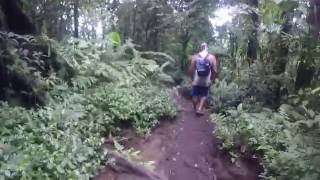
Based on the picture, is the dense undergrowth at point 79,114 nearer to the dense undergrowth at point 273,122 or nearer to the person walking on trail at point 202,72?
the person walking on trail at point 202,72

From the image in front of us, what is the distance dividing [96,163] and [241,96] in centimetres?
613

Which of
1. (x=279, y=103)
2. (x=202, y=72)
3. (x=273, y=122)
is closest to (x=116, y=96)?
(x=202, y=72)

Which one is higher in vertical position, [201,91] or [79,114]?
[79,114]

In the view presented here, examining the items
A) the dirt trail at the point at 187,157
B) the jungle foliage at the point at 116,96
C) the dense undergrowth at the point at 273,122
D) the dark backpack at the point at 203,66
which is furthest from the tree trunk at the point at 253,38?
the dirt trail at the point at 187,157

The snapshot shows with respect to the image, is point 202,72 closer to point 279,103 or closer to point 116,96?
point 279,103

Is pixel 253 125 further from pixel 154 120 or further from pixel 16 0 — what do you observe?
pixel 16 0

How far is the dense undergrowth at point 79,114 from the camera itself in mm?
5066

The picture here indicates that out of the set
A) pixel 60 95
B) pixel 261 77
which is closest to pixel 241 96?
pixel 261 77

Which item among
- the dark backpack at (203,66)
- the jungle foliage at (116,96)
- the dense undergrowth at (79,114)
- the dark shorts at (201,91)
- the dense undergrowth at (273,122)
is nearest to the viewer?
the dense undergrowth at (79,114)

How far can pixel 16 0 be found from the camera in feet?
27.0

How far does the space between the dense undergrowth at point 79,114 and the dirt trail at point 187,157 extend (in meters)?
0.37

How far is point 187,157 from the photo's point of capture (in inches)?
308

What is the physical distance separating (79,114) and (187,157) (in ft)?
7.43

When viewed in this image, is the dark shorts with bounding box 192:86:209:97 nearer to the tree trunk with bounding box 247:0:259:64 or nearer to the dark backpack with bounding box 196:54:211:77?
the dark backpack with bounding box 196:54:211:77
